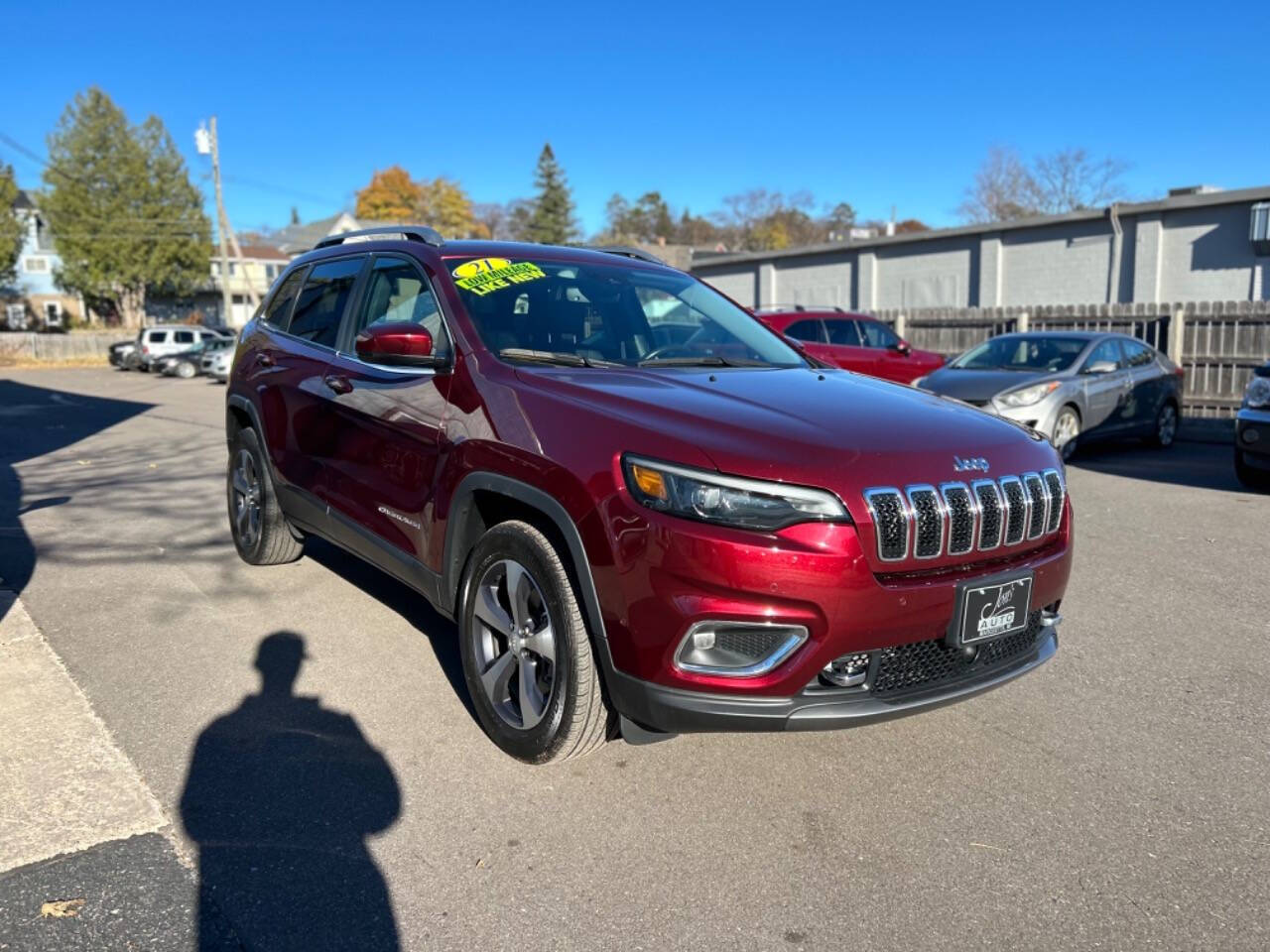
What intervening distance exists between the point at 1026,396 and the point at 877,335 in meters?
4.42

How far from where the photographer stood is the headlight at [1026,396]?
1034 centimetres

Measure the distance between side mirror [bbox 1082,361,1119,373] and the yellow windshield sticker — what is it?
8739 millimetres

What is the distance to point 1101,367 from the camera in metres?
11.2

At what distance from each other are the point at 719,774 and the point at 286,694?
1.87 metres

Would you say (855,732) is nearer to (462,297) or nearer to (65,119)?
(462,297)

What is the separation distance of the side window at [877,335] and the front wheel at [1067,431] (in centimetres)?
380

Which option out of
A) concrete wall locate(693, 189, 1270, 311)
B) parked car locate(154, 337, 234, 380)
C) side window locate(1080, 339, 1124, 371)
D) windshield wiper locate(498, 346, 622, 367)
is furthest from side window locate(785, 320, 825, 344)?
parked car locate(154, 337, 234, 380)

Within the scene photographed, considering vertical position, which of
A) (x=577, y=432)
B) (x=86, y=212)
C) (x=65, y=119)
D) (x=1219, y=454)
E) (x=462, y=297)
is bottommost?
(x=1219, y=454)

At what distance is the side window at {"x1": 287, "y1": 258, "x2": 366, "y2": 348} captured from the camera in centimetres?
486

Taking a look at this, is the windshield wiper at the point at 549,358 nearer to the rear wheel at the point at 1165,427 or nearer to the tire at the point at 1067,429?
the tire at the point at 1067,429

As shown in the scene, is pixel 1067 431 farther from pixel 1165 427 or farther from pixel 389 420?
pixel 389 420

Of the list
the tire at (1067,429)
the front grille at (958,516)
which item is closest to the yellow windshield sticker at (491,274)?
the front grille at (958,516)

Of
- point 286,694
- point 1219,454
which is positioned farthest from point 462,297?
point 1219,454

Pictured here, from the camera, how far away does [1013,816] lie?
3.10 meters
